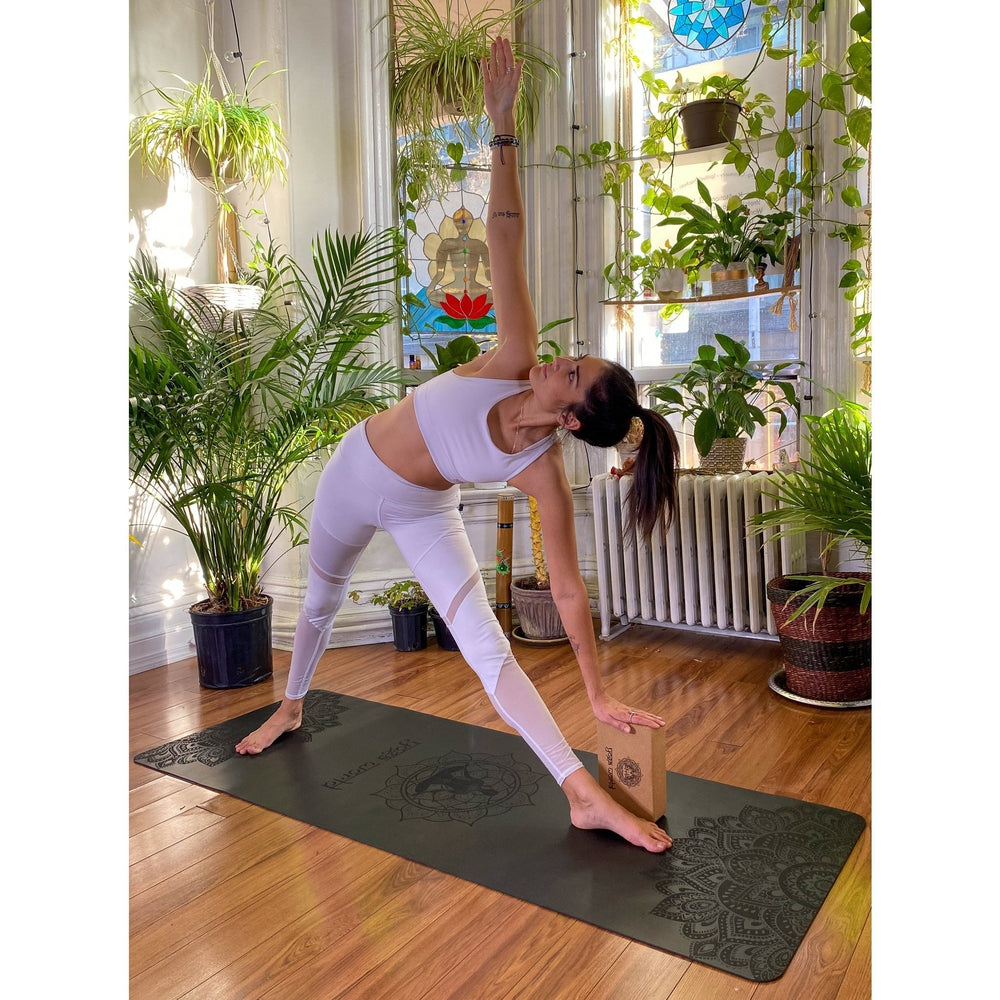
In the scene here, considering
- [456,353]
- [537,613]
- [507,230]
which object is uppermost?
[507,230]

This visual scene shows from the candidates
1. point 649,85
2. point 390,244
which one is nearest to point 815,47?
point 649,85

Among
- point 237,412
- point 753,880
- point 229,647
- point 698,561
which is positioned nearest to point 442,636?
point 229,647

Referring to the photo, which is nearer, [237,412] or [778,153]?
[237,412]

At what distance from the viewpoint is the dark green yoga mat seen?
5.49ft

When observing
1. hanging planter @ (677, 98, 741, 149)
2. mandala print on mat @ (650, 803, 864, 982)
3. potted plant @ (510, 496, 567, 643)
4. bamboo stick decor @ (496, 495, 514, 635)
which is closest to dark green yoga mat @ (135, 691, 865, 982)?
mandala print on mat @ (650, 803, 864, 982)

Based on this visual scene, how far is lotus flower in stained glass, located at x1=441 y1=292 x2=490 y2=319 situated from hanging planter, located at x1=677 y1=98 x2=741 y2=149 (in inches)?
45.2

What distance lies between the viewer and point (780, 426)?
3.72 meters

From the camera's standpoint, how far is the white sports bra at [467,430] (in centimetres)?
198

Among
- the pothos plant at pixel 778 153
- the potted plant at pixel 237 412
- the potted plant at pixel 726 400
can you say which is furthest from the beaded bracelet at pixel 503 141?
the potted plant at pixel 726 400

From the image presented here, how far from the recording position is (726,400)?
343 centimetres

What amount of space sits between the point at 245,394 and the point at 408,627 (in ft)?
3.78

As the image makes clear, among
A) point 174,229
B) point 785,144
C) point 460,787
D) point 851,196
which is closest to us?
point 460,787

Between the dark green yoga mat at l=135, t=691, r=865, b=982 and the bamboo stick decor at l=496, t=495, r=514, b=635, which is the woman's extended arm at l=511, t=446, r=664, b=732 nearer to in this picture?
the dark green yoga mat at l=135, t=691, r=865, b=982

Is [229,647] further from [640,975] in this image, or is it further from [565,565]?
[640,975]
